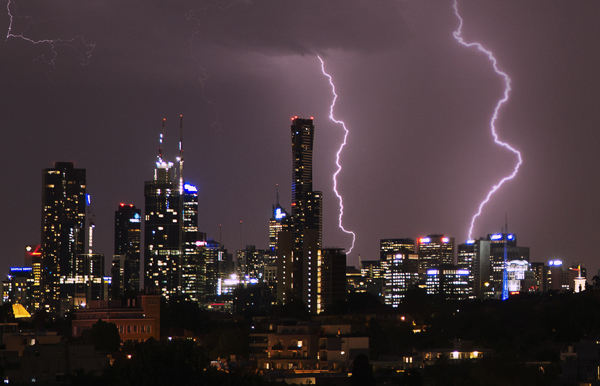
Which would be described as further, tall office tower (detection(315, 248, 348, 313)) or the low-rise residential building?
tall office tower (detection(315, 248, 348, 313))

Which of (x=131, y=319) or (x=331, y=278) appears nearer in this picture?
(x=131, y=319)

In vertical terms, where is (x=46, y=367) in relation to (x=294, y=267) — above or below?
below

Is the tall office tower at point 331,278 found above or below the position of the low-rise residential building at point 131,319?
above

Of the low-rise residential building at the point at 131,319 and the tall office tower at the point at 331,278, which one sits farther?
the tall office tower at the point at 331,278

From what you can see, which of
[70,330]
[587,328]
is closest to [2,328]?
[70,330]

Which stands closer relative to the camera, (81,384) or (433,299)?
(81,384)

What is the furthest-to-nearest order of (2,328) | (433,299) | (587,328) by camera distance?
(433,299) → (587,328) → (2,328)

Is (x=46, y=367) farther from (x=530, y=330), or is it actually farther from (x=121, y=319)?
(x=530, y=330)

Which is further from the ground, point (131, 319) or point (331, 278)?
point (331, 278)
